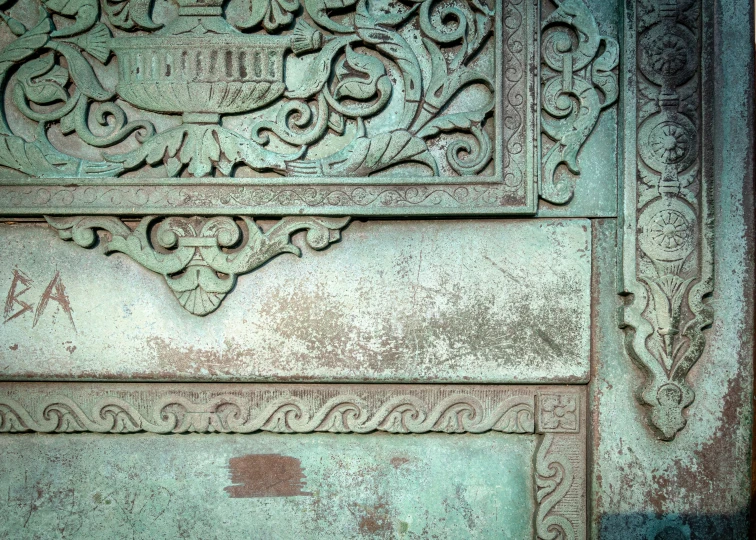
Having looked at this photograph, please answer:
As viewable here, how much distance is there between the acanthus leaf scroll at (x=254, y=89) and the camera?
203 centimetres

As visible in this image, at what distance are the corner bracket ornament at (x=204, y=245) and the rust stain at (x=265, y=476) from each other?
50 centimetres

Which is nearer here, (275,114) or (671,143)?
(671,143)

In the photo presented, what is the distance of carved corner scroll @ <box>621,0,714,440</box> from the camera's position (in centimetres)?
194

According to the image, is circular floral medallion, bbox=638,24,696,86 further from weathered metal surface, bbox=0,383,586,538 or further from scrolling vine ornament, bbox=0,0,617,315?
weathered metal surface, bbox=0,383,586,538

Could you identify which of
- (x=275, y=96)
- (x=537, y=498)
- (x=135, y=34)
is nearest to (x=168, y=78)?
(x=135, y=34)

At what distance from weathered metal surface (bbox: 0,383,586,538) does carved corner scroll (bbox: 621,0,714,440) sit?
27 centimetres

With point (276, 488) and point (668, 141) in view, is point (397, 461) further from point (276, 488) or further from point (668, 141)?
point (668, 141)

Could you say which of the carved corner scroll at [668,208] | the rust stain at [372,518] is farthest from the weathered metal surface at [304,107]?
the rust stain at [372,518]

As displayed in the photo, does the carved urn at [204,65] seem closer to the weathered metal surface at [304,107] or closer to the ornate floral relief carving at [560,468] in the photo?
the weathered metal surface at [304,107]

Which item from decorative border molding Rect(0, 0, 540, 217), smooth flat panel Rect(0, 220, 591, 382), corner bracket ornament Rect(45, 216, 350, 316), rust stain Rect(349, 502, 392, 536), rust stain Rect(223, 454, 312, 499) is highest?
decorative border molding Rect(0, 0, 540, 217)

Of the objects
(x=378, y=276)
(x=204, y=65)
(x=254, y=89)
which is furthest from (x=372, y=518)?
(x=204, y=65)

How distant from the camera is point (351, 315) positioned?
201cm

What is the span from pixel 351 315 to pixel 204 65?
36.2 inches

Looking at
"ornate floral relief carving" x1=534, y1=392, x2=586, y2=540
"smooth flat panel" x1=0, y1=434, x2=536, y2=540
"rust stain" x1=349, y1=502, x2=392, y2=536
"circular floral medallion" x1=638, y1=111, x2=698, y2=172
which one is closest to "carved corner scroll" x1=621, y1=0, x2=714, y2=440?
"circular floral medallion" x1=638, y1=111, x2=698, y2=172
